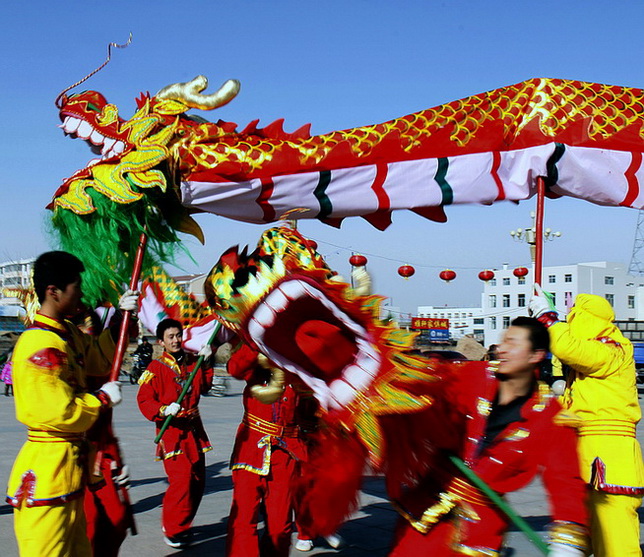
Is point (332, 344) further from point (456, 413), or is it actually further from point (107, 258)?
point (107, 258)

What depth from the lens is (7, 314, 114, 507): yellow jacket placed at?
8.98 feet

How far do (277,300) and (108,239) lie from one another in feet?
6.65

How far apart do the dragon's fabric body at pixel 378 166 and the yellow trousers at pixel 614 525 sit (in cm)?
154

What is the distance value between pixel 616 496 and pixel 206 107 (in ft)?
9.32

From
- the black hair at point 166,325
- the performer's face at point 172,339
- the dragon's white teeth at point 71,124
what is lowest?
the performer's face at point 172,339

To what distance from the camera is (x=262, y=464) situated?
400cm

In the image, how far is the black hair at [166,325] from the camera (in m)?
4.65

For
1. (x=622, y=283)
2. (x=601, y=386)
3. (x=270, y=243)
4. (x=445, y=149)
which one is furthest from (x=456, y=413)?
(x=622, y=283)

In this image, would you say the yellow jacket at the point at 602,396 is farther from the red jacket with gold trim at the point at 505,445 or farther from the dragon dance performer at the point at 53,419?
the dragon dance performer at the point at 53,419

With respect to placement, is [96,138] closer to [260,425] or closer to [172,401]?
[172,401]

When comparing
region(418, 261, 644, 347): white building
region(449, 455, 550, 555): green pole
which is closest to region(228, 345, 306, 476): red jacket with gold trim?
region(449, 455, 550, 555): green pole

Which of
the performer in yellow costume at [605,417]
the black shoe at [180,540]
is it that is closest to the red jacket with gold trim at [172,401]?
the black shoe at [180,540]

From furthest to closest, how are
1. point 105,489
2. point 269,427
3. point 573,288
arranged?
point 573,288
point 269,427
point 105,489

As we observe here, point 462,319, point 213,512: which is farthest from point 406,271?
point 462,319
